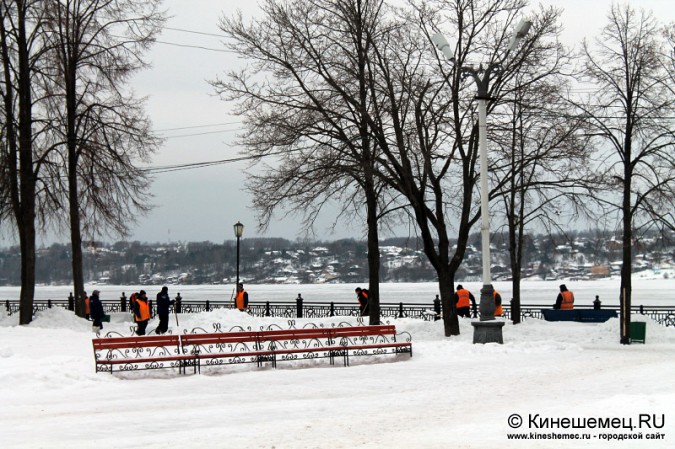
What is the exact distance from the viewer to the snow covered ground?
9312mm

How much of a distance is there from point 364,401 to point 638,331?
11.1 meters

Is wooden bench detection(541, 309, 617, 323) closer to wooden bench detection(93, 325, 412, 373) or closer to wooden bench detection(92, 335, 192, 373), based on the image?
wooden bench detection(93, 325, 412, 373)

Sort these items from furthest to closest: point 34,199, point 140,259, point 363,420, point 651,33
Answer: point 140,259 → point 34,199 → point 651,33 → point 363,420

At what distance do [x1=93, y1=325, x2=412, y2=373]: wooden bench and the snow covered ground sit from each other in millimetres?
254

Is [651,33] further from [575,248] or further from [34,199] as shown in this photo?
[34,199]

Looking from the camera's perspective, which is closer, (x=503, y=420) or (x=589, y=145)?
(x=503, y=420)

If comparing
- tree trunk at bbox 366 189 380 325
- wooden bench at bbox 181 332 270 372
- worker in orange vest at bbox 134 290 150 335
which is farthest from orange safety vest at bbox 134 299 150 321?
wooden bench at bbox 181 332 270 372

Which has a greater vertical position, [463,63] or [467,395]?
[463,63]

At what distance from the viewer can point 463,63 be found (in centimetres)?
2225

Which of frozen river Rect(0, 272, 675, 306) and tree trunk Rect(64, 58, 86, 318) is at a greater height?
tree trunk Rect(64, 58, 86, 318)

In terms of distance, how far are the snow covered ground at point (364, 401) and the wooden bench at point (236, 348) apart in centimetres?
25

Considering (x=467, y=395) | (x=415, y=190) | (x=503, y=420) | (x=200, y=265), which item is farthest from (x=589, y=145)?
(x=200, y=265)

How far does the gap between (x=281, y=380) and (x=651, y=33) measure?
50.8 ft

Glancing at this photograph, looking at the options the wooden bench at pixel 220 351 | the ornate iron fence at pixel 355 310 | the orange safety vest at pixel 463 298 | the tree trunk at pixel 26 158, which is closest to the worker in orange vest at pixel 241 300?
the ornate iron fence at pixel 355 310
